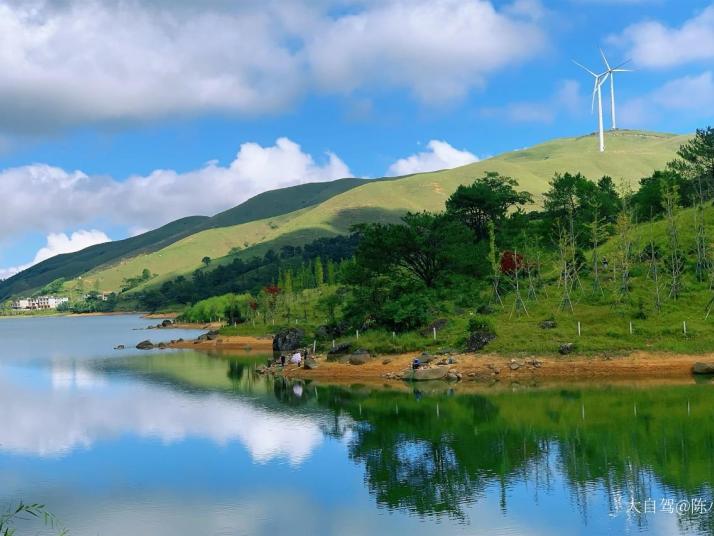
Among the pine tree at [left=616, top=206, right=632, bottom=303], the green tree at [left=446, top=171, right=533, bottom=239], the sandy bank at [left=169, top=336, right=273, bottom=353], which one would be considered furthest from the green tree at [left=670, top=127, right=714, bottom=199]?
the sandy bank at [left=169, top=336, right=273, bottom=353]

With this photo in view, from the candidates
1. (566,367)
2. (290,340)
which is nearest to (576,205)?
(290,340)

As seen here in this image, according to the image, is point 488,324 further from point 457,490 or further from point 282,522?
point 282,522

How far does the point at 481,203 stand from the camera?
311 ft

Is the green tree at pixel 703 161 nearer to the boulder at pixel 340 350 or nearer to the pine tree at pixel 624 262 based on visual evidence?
the pine tree at pixel 624 262

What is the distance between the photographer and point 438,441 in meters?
36.2

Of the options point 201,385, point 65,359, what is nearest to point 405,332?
point 201,385

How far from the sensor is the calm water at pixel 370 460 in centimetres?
2472

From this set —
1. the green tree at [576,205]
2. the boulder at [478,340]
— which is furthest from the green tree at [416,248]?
the green tree at [576,205]

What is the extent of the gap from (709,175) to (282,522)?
94.8 metres

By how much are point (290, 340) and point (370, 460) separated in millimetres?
51821

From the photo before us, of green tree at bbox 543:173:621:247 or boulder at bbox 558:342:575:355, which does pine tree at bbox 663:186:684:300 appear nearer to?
boulder at bbox 558:342:575:355

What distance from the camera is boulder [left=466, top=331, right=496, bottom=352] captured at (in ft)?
189

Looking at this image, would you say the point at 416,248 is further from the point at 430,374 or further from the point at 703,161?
the point at 703,161

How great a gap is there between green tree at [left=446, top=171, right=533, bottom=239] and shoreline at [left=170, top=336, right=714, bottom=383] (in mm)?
39520
